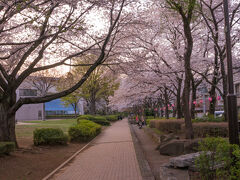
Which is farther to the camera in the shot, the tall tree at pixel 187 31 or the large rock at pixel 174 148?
the large rock at pixel 174 148

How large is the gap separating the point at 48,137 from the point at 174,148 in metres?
6.62

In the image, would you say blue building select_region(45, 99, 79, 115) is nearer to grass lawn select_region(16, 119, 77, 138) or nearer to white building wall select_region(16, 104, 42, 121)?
white building wall select_region(16, 104, 42, 121)

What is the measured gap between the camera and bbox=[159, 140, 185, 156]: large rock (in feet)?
32.4

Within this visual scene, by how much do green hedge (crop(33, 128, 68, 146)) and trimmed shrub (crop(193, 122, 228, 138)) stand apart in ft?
22.8

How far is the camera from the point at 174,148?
401 inches

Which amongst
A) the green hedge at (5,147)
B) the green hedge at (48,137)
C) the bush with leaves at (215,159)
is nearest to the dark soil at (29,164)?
the green hedge at (5,147)

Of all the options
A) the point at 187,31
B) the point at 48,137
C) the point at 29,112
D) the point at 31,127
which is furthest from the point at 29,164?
the point at 29,112

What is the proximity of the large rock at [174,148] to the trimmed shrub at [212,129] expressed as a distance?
160cm

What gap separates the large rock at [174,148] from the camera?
987 centimetres

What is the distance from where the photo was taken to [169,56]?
715 inches

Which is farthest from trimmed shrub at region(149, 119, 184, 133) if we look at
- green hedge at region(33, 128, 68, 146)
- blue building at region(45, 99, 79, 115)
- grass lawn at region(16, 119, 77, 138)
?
blue building at region(45, 99, 79, 115)

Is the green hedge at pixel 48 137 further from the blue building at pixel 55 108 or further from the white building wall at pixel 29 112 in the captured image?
the blue building at pixel 55 108

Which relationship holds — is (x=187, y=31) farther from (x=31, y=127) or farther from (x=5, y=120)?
(x=31, y=127)

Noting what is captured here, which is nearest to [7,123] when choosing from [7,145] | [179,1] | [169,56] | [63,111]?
[7,145]
